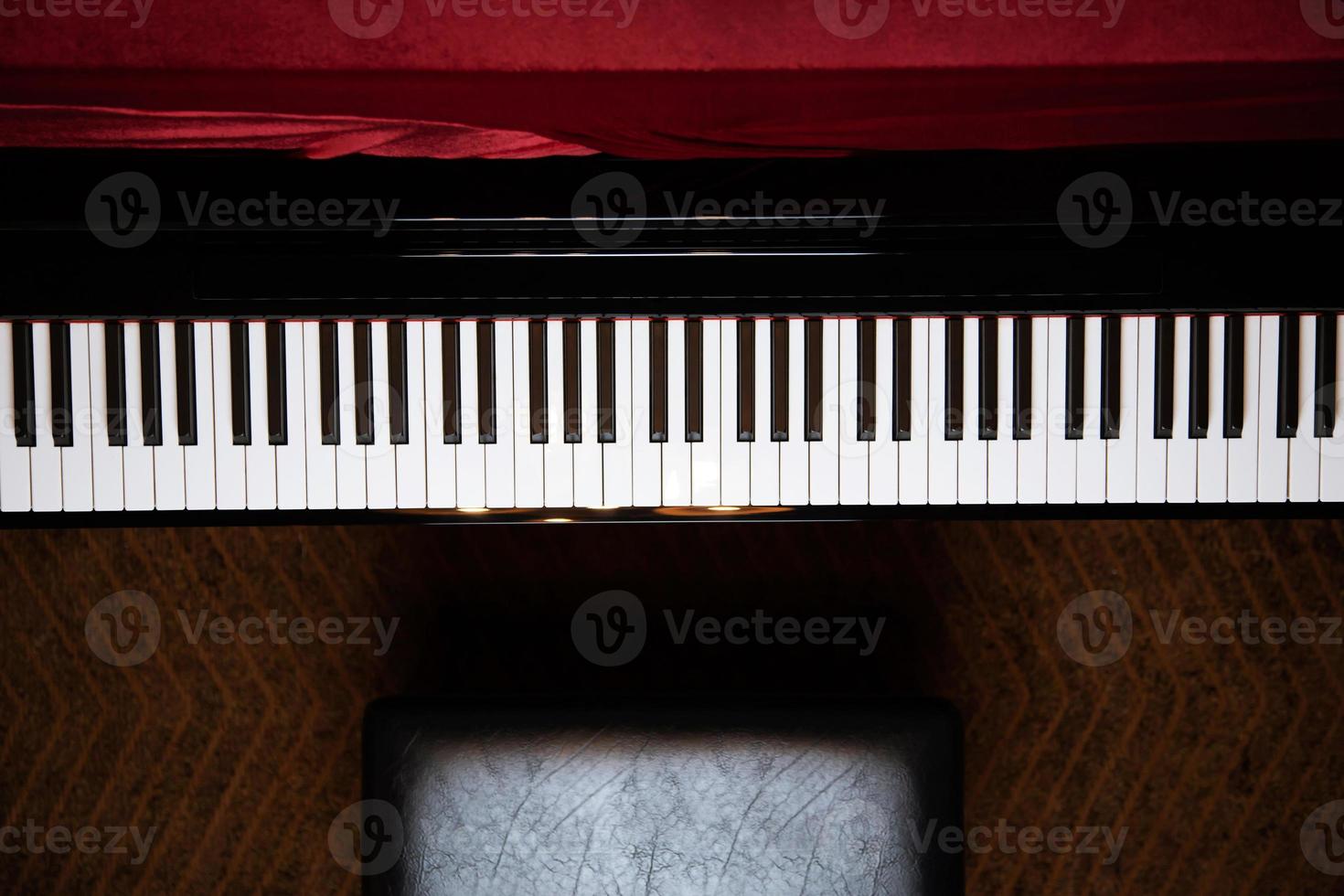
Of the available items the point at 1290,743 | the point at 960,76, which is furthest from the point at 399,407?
the point at 1290,743

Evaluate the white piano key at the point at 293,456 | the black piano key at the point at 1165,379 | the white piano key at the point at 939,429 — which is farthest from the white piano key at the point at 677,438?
the black piano key at the point at 1165,379

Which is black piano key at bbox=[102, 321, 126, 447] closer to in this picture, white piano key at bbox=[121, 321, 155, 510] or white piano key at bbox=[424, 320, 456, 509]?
white piano key at bbox=[121, 321, 155, 510]

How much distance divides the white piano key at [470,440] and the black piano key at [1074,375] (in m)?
1.08

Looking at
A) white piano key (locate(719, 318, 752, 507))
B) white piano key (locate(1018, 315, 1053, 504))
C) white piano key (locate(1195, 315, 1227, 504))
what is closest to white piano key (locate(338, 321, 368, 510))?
white piano key (locate(719, 318, 752, 507))

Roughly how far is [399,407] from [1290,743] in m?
2.25

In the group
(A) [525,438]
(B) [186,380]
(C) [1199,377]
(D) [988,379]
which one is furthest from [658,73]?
(C) [1199,377]

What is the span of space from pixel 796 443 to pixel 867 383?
0.17 m

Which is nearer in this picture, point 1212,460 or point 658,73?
point 658,73

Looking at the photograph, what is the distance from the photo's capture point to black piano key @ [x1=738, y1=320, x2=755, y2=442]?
4.45 ft

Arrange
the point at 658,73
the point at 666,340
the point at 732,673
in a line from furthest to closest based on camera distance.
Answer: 1. the point at 732,673
2. the point at 666,340
3. the point at 658,73

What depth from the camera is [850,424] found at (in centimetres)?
138

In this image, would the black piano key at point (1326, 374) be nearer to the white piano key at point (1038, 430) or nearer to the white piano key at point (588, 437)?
the white piano key at point (1038, 430)

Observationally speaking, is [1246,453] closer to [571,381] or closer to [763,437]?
[763,437]

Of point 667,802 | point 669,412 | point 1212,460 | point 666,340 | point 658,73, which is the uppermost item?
point 658,73
